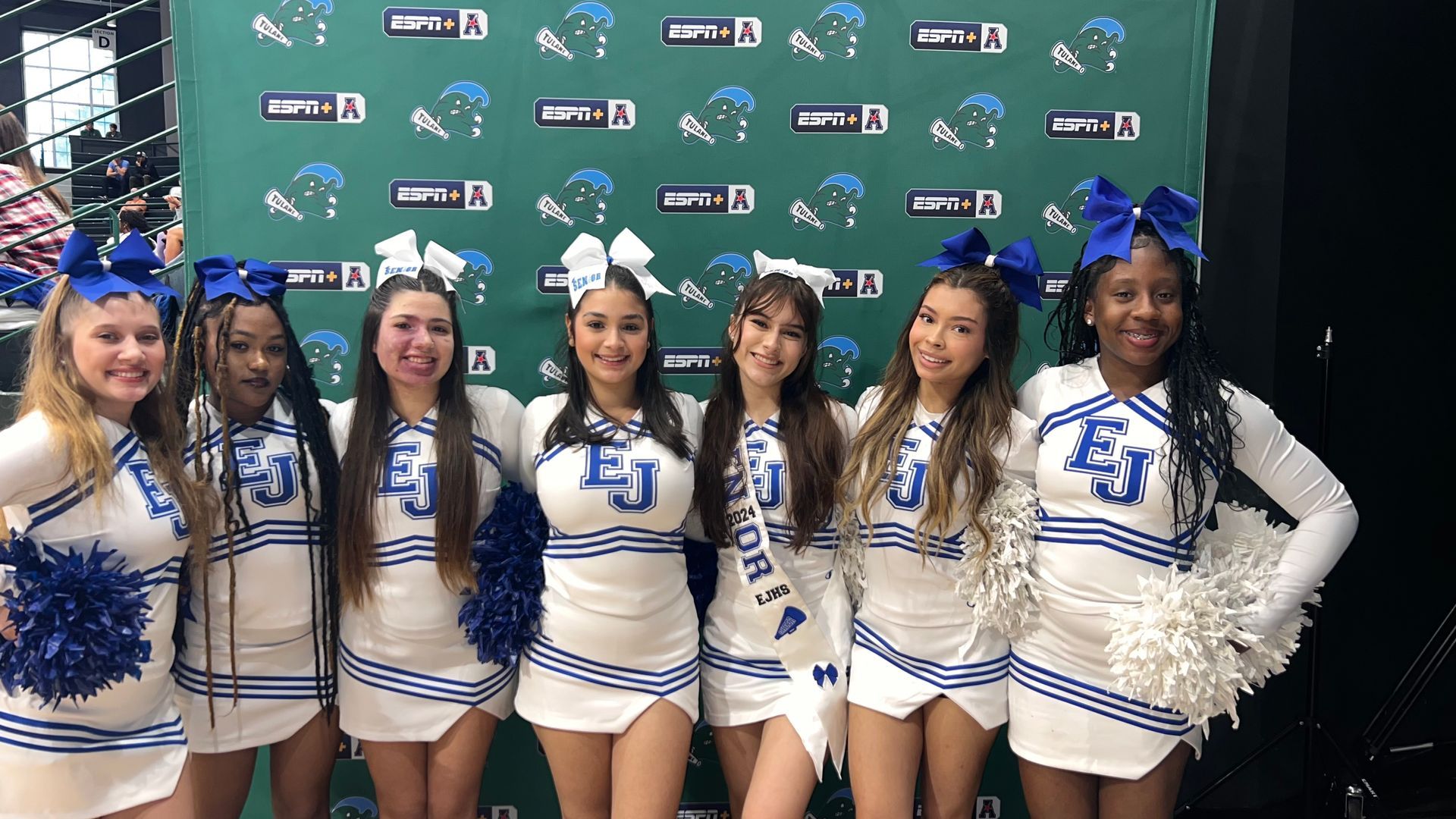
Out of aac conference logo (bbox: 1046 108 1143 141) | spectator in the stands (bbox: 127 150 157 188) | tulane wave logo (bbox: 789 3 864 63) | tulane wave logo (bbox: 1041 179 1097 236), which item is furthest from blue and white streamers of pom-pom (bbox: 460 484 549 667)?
spectator in the stands (bbox: 127 150 157 188)

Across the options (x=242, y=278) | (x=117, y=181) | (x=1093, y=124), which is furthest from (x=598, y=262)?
(x=117, y=181)

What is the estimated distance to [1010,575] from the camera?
2426 mm

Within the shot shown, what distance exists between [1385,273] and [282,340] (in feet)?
12.0

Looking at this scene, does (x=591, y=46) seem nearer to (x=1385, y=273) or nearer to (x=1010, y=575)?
(x=1010, y=575)

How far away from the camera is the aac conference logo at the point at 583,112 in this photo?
3.17 m

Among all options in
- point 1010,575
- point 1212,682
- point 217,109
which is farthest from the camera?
point 217,109

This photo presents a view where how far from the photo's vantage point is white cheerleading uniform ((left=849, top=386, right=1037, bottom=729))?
2480mm

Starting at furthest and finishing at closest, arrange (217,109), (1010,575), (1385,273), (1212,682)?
(1385,273)
(217,109)
(1010,575)
(1212,682)

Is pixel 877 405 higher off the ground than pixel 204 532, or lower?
higher

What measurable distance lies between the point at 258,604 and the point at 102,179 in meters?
13.1

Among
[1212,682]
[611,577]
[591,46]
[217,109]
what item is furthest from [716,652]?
[217,109]

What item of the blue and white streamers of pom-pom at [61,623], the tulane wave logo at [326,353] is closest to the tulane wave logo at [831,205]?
the tulane wave logo at [326,353]

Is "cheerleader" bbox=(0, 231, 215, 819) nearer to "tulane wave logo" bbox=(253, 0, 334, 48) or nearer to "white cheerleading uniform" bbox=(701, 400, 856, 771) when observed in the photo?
"tulane wave logo" bbox=(253, 0, 334, 48)

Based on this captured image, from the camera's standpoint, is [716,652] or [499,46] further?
[499,46]
